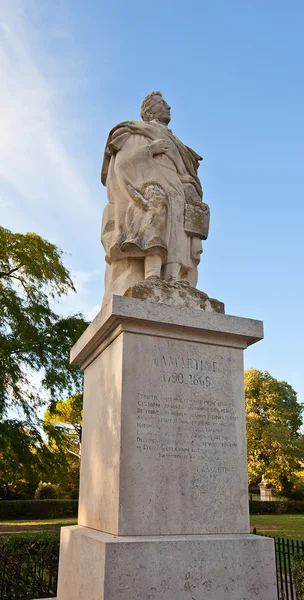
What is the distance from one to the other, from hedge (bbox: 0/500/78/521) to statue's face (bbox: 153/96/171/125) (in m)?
28.1

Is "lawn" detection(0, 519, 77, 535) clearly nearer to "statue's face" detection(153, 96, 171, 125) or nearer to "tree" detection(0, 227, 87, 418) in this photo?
"tree" detection(0, 227, 87, 418)

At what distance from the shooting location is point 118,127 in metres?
6.53

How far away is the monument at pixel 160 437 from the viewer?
14.1 feet

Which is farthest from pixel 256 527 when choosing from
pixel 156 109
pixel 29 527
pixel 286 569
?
pixel 156 109

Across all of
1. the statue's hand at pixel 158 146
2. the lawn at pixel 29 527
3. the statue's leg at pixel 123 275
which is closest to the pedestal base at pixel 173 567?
the statue's leg at pixel 123 275

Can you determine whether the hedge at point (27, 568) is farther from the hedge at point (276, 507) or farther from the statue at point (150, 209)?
the hedge at point (276, 507)

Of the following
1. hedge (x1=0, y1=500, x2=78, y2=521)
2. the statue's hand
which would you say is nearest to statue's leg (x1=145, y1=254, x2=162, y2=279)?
the statue's hand

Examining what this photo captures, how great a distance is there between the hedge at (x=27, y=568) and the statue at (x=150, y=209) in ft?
18.4

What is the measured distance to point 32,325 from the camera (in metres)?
21.4

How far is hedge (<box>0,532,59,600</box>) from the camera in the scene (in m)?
8.73

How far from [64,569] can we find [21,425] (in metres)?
15.3

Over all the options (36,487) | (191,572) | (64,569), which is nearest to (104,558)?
(191,572)

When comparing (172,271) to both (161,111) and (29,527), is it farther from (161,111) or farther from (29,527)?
(29,527)

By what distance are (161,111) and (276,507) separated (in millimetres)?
36897
